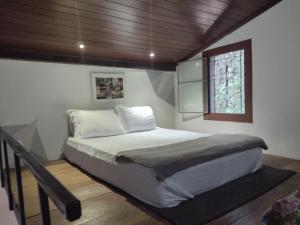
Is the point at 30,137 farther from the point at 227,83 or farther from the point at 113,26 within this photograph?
the point at 227,83

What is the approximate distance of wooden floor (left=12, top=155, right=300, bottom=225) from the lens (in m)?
1.86

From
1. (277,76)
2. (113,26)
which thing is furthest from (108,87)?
(277,76)

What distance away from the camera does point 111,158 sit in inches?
94.9

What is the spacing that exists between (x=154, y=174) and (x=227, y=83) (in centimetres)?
282

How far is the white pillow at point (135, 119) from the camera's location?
3941 mm

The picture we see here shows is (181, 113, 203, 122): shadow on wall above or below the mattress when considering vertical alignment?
above

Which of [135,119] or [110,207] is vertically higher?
[135,119]

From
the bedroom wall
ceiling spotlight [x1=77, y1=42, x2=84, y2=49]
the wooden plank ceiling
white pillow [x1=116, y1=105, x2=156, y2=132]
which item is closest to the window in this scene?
the wooden plank ceiling

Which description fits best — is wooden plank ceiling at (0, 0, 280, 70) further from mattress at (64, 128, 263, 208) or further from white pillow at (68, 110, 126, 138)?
mattress at (64, 128, 263, 208)

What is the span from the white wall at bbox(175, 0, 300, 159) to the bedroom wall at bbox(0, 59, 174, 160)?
250 centimetres

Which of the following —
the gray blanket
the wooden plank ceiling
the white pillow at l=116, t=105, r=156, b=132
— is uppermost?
the wooden plank ceiling

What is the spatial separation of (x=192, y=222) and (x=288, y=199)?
94 centimetres

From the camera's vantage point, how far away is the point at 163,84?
16.6ft

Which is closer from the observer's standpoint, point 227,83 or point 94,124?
point 94,124
